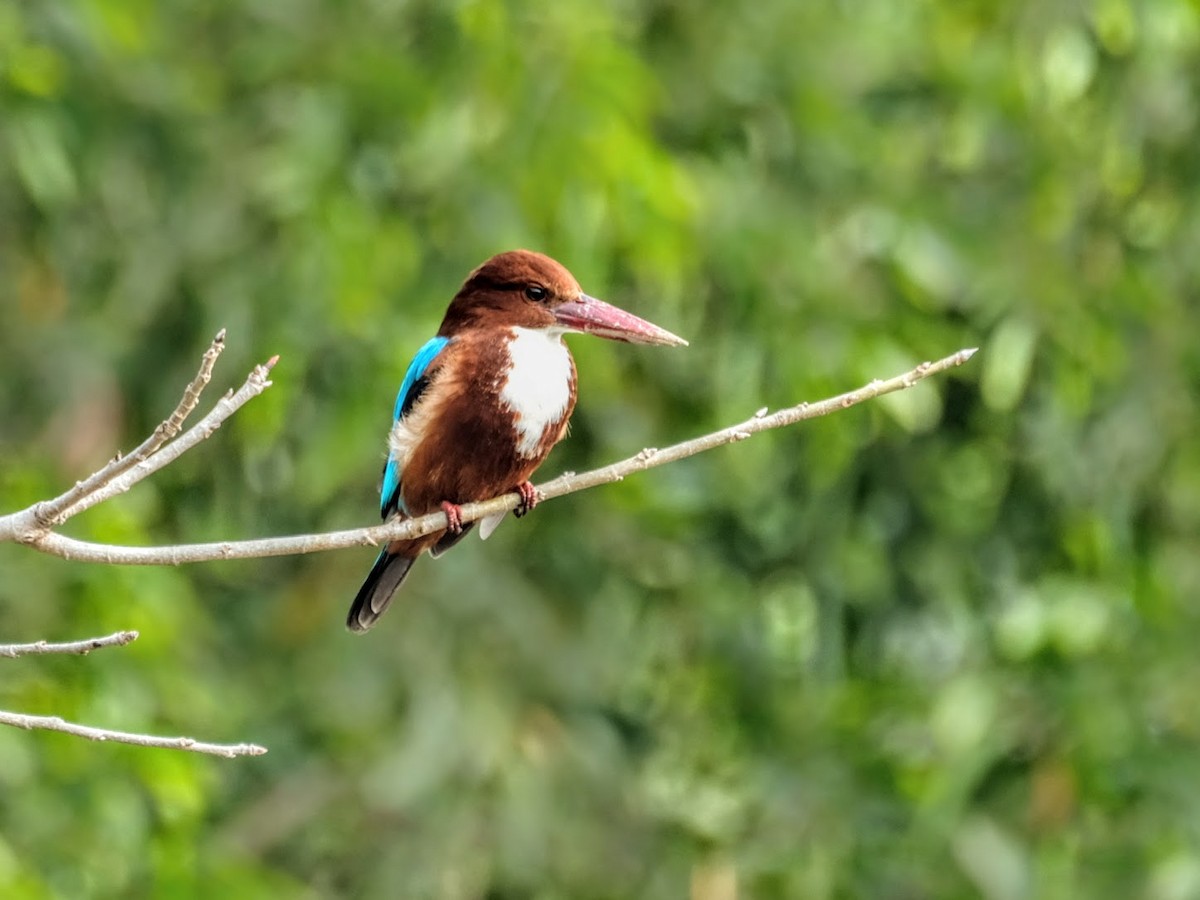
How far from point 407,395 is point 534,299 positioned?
32 centimetres

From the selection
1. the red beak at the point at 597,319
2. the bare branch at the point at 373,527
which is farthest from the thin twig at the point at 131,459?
the red beak at the point at 597,319

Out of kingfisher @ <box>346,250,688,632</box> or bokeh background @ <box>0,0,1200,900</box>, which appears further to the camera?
bokeh background @ <box>0,0,1200,900</box>

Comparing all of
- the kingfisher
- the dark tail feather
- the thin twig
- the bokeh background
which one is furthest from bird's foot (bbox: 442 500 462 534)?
the bokeh background

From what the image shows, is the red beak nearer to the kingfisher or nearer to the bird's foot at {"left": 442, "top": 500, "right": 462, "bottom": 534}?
the kingfisher

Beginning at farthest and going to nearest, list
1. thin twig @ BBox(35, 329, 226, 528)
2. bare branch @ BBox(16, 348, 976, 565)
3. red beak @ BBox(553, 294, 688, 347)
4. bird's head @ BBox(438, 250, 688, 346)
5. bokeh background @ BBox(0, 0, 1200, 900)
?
1. bokeh background @ BBox(0, 0, 1200, 900)
2. bird's head @ BBox(438, 250, 688, 346)
3. red beak @ BBox(553, 294, 688, 347)
4. bare branch @ BBox(16, 348, 976, 565)
5. thin twig @ BBox(35, 329, 226, 528)

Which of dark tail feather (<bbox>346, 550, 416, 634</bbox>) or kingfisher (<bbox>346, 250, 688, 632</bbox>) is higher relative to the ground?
kingfisher (<bbox>346, 250, 688, 632</bbox>)

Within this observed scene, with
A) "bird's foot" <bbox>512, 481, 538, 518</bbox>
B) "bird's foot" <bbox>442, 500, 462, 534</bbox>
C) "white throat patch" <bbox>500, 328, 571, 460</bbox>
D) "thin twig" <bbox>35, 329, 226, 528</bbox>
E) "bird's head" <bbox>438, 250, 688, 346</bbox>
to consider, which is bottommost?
"thin twig" <bbox>35, 329, 226, 528</bbox>

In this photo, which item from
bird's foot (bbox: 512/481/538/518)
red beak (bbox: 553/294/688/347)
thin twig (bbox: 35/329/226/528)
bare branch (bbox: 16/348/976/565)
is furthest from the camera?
bird's foot (bbox: 512/481/538/518)

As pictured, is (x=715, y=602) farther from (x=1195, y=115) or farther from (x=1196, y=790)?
(x=1195, y=115)

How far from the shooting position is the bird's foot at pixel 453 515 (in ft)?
10.3

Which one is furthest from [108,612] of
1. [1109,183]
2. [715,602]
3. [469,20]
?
[1109,183]

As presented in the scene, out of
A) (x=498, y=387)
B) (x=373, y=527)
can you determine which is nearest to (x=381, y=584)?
(x=498, y=387)

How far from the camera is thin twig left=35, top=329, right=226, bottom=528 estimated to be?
2014mm

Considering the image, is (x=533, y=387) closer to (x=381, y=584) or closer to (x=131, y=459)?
(x=381, y=584)
